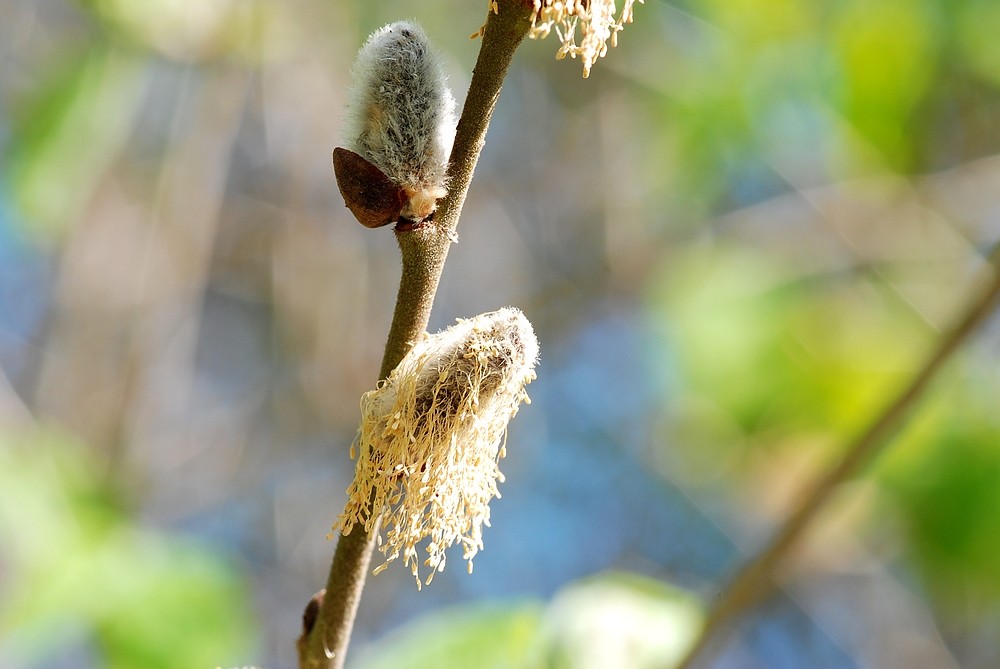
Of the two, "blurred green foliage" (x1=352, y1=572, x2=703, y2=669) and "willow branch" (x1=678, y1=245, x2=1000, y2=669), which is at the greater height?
"blurred green foliage" (x1=352, y1=572, x2=703, y2=669)

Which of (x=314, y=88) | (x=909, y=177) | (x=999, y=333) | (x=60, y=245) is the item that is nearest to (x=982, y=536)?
(x=999, y=333)

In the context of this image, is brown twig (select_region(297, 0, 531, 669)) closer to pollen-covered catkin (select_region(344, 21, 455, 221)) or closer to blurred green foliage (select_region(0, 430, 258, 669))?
pollen-covered catkin (select_region(344, 21, 455, 221))

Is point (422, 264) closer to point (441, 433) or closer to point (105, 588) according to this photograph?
point (441, 433)

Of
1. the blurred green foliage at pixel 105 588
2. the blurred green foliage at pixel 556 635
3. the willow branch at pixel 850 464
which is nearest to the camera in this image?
the willow branch at pixel 850 464

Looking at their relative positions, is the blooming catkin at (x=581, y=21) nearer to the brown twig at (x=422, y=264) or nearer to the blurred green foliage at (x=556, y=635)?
the brown twig at (x=422, y=264)

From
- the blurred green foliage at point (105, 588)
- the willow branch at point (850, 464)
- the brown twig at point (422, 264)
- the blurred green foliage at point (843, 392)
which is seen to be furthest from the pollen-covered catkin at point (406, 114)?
the blurred green foliage at point (843, 392)

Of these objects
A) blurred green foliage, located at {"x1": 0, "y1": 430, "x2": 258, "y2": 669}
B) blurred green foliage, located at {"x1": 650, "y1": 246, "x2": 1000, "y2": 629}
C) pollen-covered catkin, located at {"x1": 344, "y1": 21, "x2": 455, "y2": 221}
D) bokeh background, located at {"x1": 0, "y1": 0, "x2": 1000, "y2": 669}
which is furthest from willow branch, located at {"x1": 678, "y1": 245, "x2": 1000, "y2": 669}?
blurred green foliage, located at {"x1": 650, "y1": 246, "x2": 1000, "y2": 629}

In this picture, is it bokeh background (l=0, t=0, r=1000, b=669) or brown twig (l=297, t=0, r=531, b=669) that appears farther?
bokeh background (l=0, t=0, r=1000, b=669)
